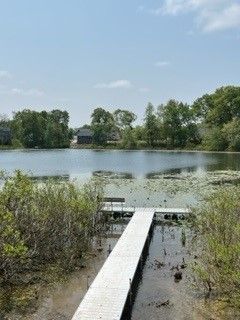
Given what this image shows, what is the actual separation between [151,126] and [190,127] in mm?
9162

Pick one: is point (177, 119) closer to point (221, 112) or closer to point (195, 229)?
point (221, 112)

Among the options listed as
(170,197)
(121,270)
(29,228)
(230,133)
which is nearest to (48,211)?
(29,228)

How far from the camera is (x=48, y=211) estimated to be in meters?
14.7

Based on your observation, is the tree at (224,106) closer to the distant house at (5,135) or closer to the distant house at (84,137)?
the distant house at (84,137)

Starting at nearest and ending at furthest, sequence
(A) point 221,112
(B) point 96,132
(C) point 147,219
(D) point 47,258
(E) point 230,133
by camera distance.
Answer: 1. (D) point 47,258
2. (C) point 147,219
3. (E) point 230,133
4. (A) point 221,112
5. (B) point 96,132

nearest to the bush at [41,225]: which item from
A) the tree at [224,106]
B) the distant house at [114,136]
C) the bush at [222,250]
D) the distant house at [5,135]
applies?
the bush at [222,250]

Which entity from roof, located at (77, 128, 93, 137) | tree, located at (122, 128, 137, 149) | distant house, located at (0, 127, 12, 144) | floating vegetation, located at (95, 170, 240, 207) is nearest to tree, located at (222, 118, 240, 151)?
tree, located at (122, 128, 137, 149)

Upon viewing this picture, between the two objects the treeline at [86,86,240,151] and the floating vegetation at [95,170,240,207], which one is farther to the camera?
the treeline at [86,86,240,151]

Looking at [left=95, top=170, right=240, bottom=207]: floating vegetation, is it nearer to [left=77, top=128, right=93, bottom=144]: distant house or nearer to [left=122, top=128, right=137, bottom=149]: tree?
[left=122, top=128, right=137, bottom=149]: tree

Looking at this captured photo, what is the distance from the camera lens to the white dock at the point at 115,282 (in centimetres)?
1008

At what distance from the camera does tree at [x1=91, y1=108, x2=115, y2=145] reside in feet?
387

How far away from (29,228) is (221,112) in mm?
88680

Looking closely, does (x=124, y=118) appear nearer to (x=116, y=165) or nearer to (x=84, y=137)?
(x=84, y=137)

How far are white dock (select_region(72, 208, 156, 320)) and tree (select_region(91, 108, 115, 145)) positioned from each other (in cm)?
10059
